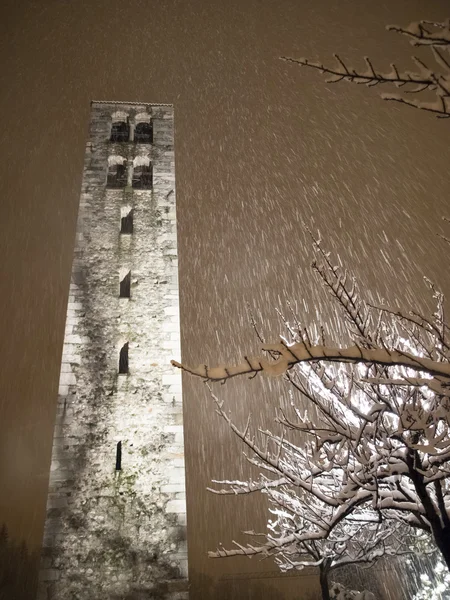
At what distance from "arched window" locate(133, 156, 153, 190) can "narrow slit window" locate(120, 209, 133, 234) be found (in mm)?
858

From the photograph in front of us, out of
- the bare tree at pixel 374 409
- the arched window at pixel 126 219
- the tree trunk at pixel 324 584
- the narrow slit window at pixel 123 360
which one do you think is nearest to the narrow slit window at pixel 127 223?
the arched window at pixel 126 219

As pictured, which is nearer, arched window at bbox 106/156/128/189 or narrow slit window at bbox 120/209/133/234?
narrow slit window at bbox 120/209/133/234

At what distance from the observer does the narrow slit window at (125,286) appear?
984 centimetres

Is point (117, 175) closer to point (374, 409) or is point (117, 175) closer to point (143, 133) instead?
point (143, 133)

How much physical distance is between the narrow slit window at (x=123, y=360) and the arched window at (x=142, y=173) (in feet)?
14.1

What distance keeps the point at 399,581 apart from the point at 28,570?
69.1ft

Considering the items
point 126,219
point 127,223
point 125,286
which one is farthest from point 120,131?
point 125,286

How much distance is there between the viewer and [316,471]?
4.51 meters

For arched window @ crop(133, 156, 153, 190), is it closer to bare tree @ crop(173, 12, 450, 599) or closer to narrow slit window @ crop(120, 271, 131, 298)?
narrow slit window @ crop(120, 271, 131, 298)

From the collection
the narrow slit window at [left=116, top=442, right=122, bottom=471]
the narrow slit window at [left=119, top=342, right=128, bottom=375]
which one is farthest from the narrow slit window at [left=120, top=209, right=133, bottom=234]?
the narrow slit window at [left=116, top=442, right=122, bottom=471]

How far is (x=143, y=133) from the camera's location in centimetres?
1308

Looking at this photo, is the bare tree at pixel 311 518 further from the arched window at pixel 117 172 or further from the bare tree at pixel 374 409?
the arched window at pixel 117 172

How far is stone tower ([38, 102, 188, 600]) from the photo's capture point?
7.35 metres

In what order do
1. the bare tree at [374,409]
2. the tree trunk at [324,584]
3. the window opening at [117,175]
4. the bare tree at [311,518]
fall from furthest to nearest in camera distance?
the window opening at [117,175], the tree trunk at [324,584], the bare tree at [311,518], the bare tree at [374,409]
